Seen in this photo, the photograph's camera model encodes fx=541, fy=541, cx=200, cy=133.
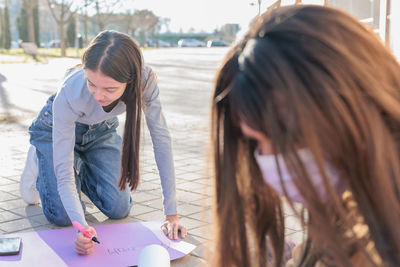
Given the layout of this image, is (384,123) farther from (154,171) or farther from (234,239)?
(154,171)

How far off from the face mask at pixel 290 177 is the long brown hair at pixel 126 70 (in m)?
1.36

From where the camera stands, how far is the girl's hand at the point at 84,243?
2389mm

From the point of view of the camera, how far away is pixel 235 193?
1.16 metres

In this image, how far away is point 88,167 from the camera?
319cm

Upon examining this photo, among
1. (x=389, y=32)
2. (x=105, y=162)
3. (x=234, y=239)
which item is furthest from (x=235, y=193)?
(x=389, y=32)

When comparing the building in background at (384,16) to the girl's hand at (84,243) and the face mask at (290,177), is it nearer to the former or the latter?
the girl's hand at (84,243)

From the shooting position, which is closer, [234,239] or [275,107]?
[275,107]

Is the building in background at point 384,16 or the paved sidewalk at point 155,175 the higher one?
the building in background at point 384,16

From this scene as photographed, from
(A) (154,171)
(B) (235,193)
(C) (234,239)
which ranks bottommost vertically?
(A) (154,171)

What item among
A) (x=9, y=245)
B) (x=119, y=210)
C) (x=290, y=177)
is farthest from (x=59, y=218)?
(x=290, y=177)

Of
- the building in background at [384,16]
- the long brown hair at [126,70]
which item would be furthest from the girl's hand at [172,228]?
the building in background at [384,16]

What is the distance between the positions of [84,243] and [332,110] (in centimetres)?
174

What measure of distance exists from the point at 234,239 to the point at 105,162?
2.10m

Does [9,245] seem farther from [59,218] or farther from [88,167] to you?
[88,167]
